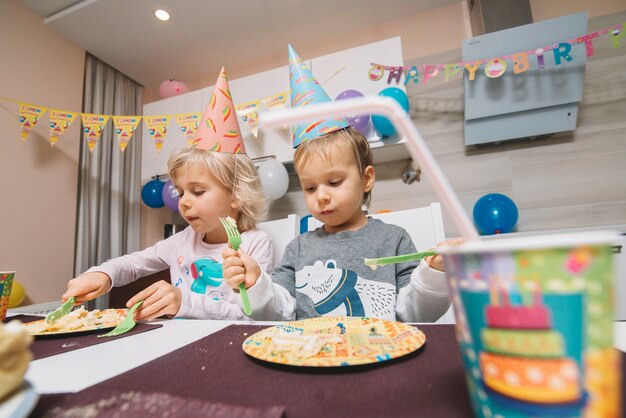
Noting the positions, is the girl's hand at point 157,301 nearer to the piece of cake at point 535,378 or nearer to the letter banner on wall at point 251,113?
the piece of cake at point 535,378

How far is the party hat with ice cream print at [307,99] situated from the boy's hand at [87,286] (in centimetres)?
67

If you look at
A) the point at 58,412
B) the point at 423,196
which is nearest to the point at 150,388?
the point at 58,412

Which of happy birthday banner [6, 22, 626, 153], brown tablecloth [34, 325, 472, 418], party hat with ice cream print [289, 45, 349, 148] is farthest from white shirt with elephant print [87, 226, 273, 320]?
happy birthday banner [6, 22, 626, 153]

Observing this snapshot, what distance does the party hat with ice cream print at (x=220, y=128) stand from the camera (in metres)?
1.14

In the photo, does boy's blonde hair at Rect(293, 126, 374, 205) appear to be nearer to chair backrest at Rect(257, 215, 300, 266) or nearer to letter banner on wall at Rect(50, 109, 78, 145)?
chair backrest at Rect(257, 215, 300, 266)

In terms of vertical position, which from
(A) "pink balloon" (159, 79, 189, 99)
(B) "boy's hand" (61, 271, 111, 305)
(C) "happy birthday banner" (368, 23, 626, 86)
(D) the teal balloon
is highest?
(A) "pink balloon" (159, 79, 189, 99)

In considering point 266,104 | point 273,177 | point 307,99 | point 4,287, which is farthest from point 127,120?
point 4,287

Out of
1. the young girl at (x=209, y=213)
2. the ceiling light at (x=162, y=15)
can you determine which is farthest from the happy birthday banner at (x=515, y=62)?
the ceiling light at (x=162, y=15)

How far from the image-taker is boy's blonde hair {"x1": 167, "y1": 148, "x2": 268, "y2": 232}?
43.6 inches

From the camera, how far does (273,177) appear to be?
2.05m

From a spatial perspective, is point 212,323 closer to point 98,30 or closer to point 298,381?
point 298,381

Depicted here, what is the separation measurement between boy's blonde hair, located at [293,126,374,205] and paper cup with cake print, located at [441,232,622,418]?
0.74 m

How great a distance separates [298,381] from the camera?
0.32 meters

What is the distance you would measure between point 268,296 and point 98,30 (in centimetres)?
273
